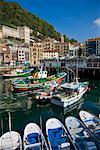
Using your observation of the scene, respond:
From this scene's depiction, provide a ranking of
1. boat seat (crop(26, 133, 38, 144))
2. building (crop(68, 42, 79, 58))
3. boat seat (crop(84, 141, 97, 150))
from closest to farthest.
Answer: boat seat (crop(84, 141, 97, 150)) → boat seat (crop(26, 133, 38, 144)) → building (crop(68, 42, 79, 58))

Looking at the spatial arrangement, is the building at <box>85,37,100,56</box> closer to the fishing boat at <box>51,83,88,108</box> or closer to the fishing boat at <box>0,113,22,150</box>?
the fishing boat at <box>51,83,88,108</box>

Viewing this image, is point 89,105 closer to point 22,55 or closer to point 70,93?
point 70,93

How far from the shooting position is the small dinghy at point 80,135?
38.0ft

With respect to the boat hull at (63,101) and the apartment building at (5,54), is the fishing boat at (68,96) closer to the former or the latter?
the boat hull at (63,101)

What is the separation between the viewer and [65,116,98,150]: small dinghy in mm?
11590

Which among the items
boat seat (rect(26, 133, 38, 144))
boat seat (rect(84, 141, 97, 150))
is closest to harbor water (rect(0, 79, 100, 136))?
boat seat (rect(26, 133, 38, 144))

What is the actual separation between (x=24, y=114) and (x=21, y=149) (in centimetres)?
1007

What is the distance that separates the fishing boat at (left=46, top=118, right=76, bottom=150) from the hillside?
9386 cm

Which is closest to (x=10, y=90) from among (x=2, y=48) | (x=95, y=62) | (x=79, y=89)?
(x=79, y=89)

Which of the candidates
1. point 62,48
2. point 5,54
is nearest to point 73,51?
point 62,48

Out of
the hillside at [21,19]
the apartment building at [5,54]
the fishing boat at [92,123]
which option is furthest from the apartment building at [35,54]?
the fishing boat at [92,123]

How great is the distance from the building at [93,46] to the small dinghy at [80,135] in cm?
7636

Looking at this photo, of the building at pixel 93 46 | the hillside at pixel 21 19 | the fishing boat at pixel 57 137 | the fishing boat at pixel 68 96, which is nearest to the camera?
the fishing boat at pixel 57 137

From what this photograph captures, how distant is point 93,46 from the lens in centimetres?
9025
